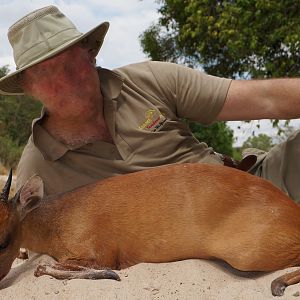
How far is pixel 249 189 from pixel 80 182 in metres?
1.56

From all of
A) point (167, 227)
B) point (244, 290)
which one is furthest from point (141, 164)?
point (244, 290)

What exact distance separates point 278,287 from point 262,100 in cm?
190

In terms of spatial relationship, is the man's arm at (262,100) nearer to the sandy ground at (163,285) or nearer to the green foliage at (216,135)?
the sandy ground at (163,285)

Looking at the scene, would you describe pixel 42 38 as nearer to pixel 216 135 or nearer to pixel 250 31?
pixel 250 31

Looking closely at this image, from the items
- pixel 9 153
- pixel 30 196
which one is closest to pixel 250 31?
pixel 30 196

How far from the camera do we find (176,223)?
13.7 ft

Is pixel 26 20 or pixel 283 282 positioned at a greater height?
pixel 26 20

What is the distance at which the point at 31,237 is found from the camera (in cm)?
449

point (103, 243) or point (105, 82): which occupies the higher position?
point (105, 82)

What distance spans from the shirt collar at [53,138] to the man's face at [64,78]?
0.12 m

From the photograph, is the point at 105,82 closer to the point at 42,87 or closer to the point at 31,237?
the point at 42,87

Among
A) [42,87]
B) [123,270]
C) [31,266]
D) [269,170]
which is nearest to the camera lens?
[123,270]

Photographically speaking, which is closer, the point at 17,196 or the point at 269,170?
the point at 17,196

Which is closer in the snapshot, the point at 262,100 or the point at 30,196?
the point at 30,196
